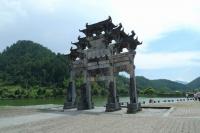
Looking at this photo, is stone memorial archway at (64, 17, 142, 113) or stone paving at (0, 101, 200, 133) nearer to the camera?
stone paving at (0, 101, 200, 133)

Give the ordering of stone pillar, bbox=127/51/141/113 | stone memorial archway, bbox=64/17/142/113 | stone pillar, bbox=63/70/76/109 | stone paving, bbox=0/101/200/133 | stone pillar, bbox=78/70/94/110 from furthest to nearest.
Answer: stone pillar, bbox=63/70/76/109
stone pillar, bbox=78/70/94/110
stone memorial archway, bbox=64/17/142/113
stone pillar, bbox=127/51/141/113
stone paving, bbox=0/101/200/133

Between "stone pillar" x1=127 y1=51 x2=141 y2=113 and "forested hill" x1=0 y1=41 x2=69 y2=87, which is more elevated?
"forested hill" x1=0 y1=41 x2=69 y2=87

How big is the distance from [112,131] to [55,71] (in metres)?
128

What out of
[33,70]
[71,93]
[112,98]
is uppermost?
[33,70]

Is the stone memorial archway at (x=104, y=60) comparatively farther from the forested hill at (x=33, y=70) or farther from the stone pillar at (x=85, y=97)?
the forested hill at (x=33, y=70)

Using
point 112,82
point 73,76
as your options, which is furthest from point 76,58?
point 112,82

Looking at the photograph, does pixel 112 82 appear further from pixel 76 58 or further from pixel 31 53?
pixel 31 53

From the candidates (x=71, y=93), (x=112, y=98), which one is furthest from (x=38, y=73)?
(x=112, y=98)

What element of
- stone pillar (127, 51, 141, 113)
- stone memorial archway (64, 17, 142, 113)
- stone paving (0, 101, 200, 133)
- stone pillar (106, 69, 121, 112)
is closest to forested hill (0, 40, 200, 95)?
stone memorial archway (64, 17, 142, 113)

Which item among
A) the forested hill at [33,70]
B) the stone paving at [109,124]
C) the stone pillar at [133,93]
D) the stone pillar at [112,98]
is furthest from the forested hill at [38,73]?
the stone paving at [109,124]

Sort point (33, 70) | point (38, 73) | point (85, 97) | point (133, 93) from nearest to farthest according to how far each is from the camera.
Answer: point (133, 93) → point (85, 97) → point (38, 73) → point (33, 70)

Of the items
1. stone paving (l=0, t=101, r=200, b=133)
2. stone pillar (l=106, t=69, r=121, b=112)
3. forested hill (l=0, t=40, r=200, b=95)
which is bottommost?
stone paving (l=0, t=101, r=200, b=133)

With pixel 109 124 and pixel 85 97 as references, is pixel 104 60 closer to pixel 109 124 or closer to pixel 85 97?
pixel 85 97

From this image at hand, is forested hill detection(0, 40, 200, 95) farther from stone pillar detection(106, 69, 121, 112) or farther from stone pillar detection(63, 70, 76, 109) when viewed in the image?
stone pillar detection(106, 69, 121, 112)
